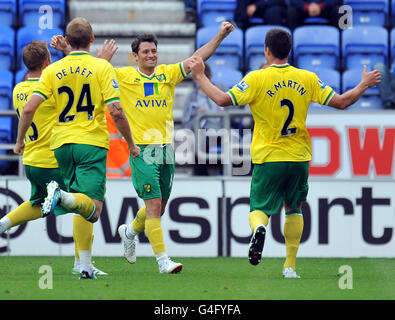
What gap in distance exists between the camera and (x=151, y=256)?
1009 cm

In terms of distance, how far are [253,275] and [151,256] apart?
235cm

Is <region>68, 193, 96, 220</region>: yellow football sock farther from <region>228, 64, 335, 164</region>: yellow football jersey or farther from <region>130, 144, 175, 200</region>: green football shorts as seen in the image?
<region>228, 64, 335, 164</region>: yellow football jersey

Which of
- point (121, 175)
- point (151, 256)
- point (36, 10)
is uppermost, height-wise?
point (36, 10)

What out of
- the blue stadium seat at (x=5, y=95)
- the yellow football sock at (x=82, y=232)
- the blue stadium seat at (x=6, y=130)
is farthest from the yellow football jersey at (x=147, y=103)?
the blue stadium seat at (x=5, y=95)

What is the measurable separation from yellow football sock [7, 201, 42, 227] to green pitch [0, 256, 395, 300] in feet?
1.47

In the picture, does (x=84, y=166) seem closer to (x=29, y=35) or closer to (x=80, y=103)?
(x=80, y=103)

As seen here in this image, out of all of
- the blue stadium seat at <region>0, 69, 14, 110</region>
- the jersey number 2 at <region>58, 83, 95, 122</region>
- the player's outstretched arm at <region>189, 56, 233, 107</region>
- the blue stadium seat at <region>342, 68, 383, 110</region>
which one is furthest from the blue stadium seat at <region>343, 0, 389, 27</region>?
the jersey number 2 at <region>58, 83, 95, 122</region>

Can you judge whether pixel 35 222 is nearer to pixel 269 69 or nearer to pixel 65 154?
pixel 65 154

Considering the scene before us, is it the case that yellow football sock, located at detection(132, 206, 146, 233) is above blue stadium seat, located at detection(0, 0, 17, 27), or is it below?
below

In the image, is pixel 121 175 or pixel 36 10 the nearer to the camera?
pixel 121 175

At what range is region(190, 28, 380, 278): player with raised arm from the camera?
7340mm

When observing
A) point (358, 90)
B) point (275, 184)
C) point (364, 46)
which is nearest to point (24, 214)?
point (275, 184)

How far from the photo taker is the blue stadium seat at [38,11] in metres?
13.5

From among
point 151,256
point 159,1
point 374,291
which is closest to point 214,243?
point 151,256
